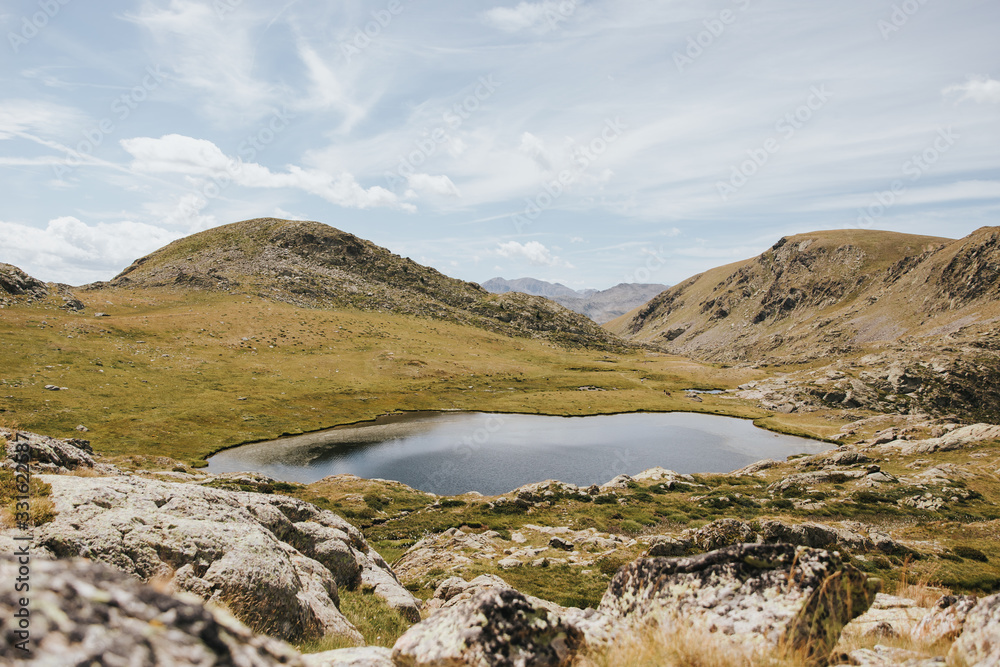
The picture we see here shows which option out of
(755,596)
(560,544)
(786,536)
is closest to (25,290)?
(560,544)

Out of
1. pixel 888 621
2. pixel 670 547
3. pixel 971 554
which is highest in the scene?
pixel 888 621

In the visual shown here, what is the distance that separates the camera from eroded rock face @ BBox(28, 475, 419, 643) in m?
11.0

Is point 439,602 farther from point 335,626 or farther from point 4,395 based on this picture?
point 4,395

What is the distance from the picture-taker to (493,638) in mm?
7582

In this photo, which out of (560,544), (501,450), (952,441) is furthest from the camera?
(501,450)

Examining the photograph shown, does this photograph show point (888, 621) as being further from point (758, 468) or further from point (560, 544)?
point (758, 468)

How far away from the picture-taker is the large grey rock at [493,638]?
7.36m

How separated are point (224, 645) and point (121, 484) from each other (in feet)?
48.4

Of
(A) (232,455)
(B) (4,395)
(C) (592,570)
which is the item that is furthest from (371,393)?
(C) (592,570)

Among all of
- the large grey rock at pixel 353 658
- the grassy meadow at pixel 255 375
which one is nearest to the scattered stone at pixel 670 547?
the large grey rock at pixel 353 658

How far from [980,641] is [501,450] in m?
66.4

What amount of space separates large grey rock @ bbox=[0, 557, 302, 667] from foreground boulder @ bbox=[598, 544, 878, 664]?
24.4 feet

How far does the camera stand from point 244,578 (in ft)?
38.7

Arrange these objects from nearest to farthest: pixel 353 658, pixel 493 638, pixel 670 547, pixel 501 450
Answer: pixel 353 658
pixel 493 638
pixel 670 547
pixel 501 450
